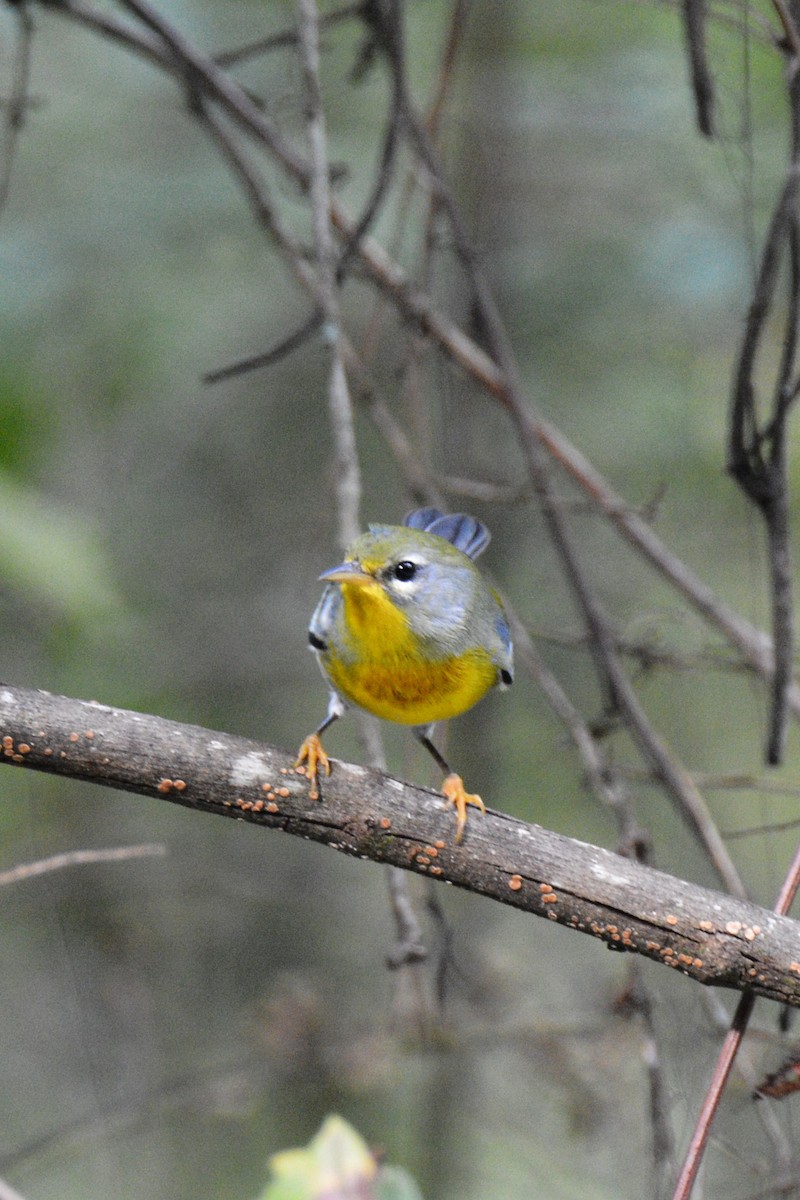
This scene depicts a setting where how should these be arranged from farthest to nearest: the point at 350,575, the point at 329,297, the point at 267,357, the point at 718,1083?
the point at 329,297 → the point at 267,357 → the point at 350,575 → the point at 718,1083

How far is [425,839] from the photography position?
212 cm

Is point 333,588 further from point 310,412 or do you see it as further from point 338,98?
point 338,98

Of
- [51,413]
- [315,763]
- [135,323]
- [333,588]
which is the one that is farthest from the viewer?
[135,323]

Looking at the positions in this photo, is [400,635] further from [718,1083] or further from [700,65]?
[700,65]

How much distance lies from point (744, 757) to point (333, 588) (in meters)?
3.23

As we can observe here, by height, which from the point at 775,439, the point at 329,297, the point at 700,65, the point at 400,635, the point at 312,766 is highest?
the point at 700,65

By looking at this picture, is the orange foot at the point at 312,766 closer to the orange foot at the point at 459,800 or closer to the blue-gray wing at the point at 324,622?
the orange foot at the point at 459,800

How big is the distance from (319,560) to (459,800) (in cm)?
259

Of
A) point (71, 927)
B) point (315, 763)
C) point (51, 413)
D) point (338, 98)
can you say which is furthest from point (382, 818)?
point (338, 98)

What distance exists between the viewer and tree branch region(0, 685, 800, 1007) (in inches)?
79.5

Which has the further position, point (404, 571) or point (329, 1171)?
point (404, 571)

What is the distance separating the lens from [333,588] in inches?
Result: 121

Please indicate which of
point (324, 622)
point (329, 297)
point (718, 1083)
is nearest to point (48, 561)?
point (324, 622)

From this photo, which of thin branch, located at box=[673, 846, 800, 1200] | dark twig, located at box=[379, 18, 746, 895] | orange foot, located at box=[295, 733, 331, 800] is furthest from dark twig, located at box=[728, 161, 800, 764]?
orange foot, located at box=[295, 733, 331, 800]
